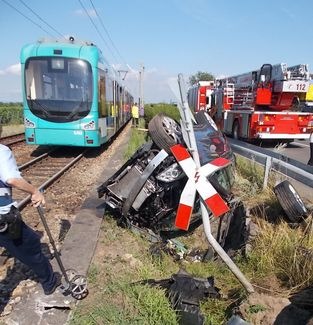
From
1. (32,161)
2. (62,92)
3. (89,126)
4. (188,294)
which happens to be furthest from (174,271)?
(62,92)

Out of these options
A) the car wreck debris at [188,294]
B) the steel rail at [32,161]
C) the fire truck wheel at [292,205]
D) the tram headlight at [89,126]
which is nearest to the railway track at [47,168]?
the steel rail at [32,161]

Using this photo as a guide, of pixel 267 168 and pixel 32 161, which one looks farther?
pixel 32 161

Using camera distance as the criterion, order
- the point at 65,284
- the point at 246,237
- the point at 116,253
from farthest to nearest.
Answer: the point at 116,253
the point at 246,237
the point at 65,284

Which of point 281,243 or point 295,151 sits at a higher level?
point 281,243

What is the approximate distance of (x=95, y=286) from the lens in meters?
4.01

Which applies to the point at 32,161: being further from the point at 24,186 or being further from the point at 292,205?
the point at 24,186

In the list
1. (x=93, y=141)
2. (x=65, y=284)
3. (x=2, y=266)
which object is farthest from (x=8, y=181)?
(x=93, y=141)

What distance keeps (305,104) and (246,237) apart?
14.2m

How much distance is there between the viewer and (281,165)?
6301 millimetres

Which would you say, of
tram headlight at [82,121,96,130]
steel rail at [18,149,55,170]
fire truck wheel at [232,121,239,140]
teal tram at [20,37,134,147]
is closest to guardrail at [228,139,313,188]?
tram headlight at [82,121,96,130]

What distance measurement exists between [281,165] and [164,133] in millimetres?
2182

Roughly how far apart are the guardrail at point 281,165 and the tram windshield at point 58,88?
18.1 feet

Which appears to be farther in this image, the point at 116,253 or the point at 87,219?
the point at 87,219

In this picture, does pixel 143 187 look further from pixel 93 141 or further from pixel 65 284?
pixel 93 141
